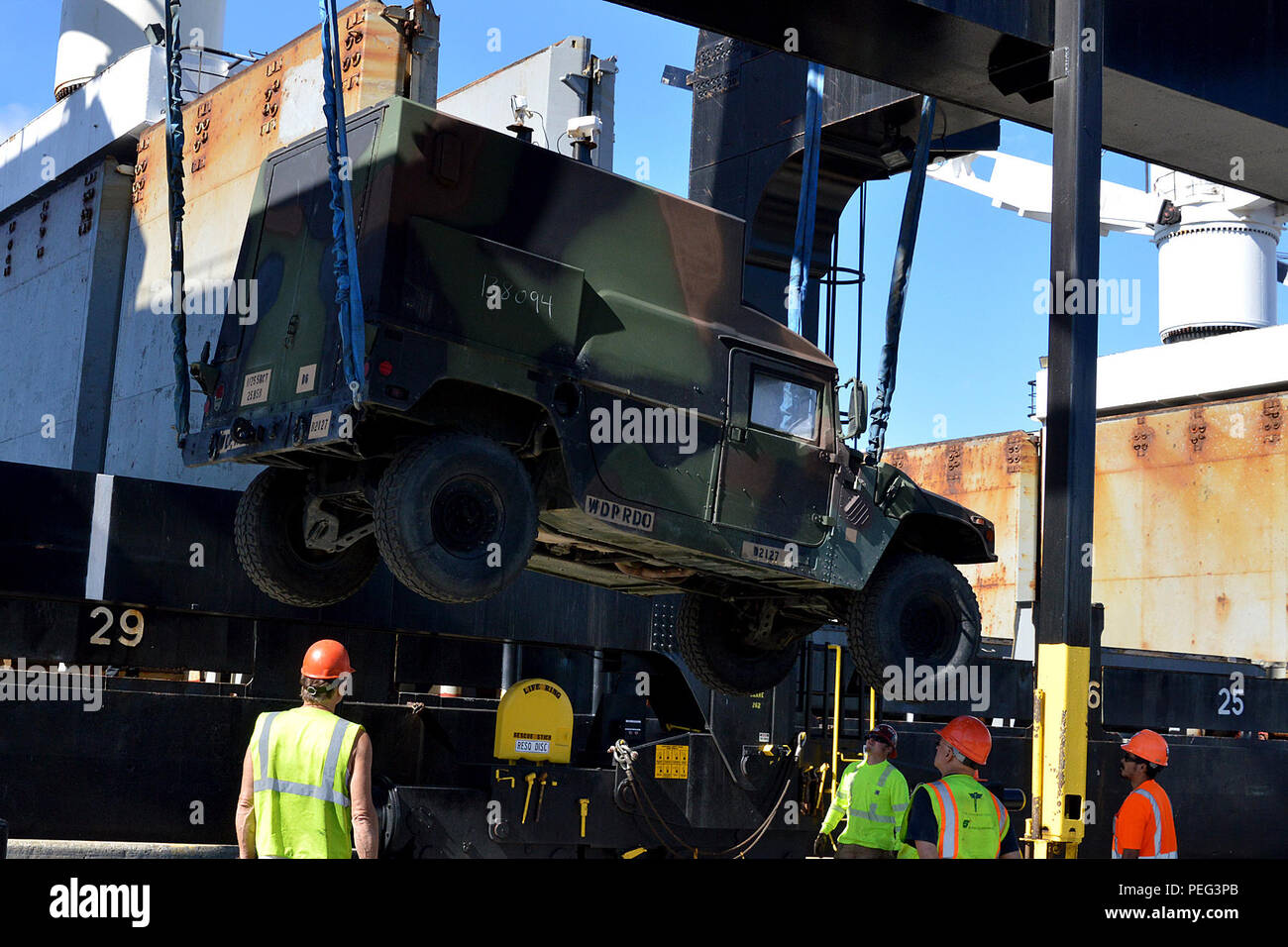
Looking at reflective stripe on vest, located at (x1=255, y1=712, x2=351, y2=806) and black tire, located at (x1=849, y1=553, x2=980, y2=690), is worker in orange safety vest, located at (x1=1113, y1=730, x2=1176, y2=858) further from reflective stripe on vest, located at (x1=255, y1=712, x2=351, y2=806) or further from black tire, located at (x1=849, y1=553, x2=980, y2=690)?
reflective stripe on vest, located at (x1=255, y1=712, x2=351, y2=806)

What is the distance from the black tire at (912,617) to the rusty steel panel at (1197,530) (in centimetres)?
1433

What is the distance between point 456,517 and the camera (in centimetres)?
682

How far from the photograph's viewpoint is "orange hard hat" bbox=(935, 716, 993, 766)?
19.1 ft

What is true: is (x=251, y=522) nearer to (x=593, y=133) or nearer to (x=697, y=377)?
(x=697, y=377)

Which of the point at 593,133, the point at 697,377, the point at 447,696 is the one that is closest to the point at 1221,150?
the point at 593,133

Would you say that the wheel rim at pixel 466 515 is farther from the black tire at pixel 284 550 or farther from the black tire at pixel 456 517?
the black tire at pixel 284 550

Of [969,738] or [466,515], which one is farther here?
[466,515]

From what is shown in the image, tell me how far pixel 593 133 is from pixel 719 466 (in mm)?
3218

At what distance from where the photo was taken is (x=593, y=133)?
386 inches

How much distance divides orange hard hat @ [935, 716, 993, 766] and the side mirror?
Answer: 241 cm

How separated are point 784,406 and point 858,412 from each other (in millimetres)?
403

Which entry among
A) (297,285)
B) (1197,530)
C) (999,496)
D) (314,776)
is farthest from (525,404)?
(999,496)

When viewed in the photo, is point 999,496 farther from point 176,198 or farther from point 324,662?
point 324,662

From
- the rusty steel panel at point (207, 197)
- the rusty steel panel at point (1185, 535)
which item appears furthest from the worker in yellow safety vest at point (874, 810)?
the rusty steel panel at point (1185, 535)
